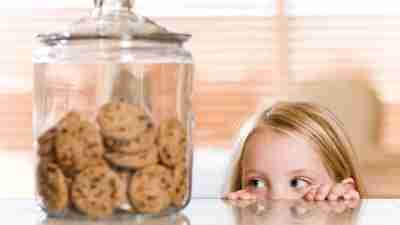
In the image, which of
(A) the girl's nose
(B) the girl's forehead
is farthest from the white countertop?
(B) the girl's forehead

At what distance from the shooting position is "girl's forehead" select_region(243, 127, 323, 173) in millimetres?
1272

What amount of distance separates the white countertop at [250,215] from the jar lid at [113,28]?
12 centimetres

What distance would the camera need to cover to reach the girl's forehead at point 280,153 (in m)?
1.27

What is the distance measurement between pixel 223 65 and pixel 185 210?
264 centimetres

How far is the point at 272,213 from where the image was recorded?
2.14ft

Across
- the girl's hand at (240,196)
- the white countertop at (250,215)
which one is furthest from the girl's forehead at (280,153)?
the white countertop at (250,215)

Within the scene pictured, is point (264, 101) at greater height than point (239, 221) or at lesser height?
lesser

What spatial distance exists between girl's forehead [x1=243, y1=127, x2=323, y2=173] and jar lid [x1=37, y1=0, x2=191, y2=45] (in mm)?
628

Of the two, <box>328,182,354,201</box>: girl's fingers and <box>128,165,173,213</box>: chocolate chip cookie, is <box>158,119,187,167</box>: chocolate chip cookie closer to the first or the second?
<box>128,165,173,213</box>: chocolate chip cookie

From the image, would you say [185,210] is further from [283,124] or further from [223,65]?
[223,65]

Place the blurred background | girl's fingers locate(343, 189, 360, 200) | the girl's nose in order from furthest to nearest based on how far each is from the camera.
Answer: the blurred background < the girl's nose < girl's fingers locate(343, 189, 360, 200)

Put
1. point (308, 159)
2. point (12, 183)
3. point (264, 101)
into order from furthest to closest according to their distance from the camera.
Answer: point (264, 101) → point (12, 183) → point (308, 159)

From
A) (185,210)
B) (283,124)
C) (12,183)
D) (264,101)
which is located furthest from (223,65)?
(185,210)

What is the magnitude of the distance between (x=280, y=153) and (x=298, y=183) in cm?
8
